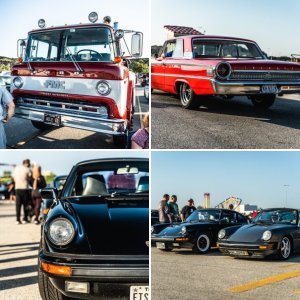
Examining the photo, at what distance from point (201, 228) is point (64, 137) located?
124 centimetres

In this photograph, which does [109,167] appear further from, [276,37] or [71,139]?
[276,37]

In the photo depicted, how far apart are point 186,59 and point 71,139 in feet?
4.51

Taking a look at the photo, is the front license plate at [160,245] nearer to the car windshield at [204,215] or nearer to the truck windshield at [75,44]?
the car windshield at [204,215]

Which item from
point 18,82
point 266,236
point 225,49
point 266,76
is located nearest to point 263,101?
point 266,76

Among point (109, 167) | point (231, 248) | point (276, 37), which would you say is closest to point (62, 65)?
point (109, 167)

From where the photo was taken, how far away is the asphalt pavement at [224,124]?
3.58 meters

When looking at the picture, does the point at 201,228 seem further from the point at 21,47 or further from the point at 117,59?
Result: the point at 21,47

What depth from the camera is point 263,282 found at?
3.37 meters

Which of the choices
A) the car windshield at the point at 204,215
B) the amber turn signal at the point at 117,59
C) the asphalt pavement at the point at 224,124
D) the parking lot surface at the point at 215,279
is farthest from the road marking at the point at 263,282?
the amber turn signal at the point at 117,59

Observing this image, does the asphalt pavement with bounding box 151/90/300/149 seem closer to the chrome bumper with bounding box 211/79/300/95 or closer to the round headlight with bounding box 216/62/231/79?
the chrome bumper with bounding box 211/79/300/95

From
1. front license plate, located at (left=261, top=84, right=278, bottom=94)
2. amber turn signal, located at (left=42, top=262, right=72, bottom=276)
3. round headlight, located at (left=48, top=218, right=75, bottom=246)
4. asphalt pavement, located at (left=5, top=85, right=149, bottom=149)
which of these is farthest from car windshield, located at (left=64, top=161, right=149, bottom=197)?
front license plate, located at (left=261, top=84, right=278, bottom=94)

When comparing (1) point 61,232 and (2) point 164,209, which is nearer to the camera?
(1) point 61,232

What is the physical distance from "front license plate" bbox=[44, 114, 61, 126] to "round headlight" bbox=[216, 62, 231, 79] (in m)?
1.38

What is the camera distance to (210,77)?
425 centimetres
